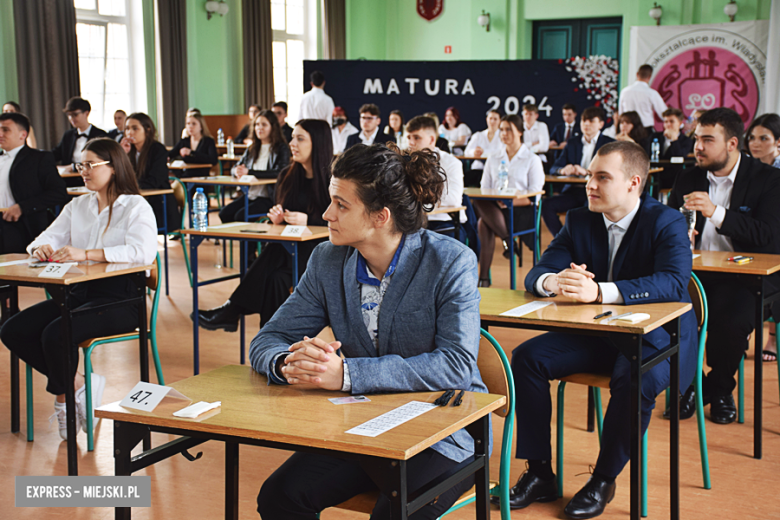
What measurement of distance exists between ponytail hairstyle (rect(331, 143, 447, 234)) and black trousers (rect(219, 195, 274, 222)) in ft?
14.4

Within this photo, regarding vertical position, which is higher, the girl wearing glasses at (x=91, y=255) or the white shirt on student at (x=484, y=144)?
the white shirt on student at (x=484, y=144)

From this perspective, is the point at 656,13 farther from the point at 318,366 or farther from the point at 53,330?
the point at 318,366

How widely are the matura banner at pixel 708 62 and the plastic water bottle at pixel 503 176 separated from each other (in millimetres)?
6867

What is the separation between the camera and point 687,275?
8.21 feet

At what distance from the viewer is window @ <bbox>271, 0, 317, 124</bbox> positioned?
541 inches

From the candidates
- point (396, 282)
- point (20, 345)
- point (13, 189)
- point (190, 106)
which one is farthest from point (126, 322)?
point (190, 106)

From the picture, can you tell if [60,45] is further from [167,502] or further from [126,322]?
[167,502]

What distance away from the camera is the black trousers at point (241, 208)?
618cm

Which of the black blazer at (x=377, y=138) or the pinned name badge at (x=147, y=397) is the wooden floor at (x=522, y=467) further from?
the black blazer at (x=377, y=138)

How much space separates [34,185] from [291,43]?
9666 millimetres

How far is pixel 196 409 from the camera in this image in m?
1.50

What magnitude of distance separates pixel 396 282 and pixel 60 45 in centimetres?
964

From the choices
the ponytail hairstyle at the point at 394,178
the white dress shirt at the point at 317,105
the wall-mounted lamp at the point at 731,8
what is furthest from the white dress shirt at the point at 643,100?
the ponytail hairstyle at the point at 394,178

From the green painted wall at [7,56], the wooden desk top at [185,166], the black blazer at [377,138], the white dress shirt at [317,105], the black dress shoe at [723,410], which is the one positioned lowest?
the black dress shoe at [723,410]
